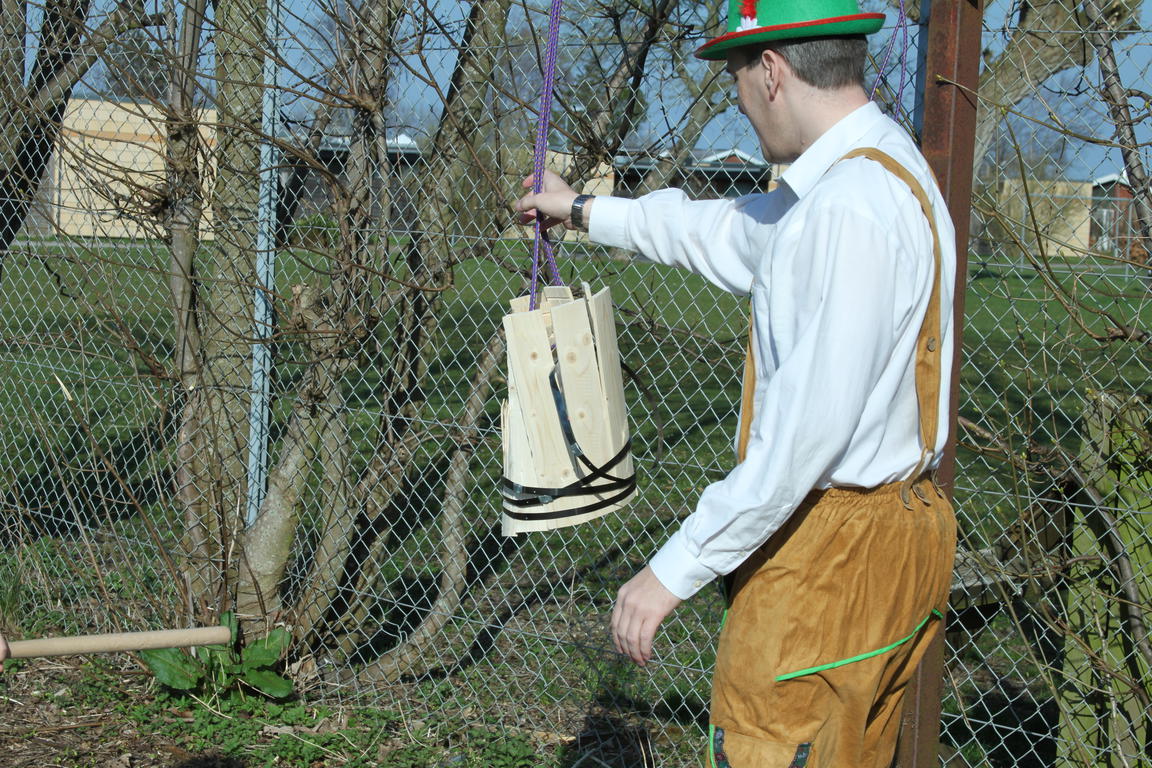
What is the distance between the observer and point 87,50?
508cm

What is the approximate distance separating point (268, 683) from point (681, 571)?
263 cm

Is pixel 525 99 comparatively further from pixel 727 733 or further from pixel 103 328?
pixel 727 733

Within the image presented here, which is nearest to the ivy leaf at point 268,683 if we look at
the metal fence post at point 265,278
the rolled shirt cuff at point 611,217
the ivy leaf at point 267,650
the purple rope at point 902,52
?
the ivy leaf at point 267,650

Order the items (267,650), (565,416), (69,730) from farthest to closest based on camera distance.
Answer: (267,650)
(69,730)
(565,416)

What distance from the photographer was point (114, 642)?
2.68m

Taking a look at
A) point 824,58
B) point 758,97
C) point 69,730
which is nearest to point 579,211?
point 758,97

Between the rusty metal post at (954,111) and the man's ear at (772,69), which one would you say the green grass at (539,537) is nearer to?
the rusty metal post at (954,111)

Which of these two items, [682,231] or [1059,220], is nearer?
[682,231]

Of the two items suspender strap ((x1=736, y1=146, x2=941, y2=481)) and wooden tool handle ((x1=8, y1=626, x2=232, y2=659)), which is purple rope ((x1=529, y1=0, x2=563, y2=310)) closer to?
suspender strap ((x1=736, y1=146, x2=941, y2=481))

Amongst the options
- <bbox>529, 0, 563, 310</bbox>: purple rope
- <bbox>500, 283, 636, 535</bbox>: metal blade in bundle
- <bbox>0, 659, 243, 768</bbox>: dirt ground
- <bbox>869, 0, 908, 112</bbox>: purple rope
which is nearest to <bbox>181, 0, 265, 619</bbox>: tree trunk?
<bbox>0, 659, 243, 768</bbox>: dirt ground

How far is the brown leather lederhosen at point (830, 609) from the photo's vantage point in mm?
1996

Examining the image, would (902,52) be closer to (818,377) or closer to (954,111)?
(954,111)

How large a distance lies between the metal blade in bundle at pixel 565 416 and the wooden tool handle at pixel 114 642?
906mm

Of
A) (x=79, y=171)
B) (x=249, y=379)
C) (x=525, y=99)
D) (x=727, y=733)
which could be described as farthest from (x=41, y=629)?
(x=727, y=733)
